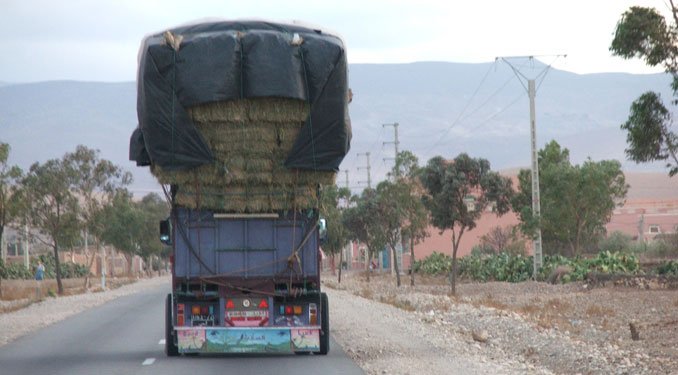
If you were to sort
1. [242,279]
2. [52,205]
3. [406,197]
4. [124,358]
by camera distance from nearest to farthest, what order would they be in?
[242,279], [124,358], [406,197], [52,205]

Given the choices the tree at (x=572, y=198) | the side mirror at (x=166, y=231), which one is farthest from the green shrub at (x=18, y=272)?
the side mirror at (x=166, y=231)

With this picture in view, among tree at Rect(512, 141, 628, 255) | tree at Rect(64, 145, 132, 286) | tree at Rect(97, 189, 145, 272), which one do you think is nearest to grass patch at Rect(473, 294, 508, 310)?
tree at Rect(512, 141, 628, 255)

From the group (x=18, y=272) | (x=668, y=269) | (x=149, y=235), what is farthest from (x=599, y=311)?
(x=149, y=235)

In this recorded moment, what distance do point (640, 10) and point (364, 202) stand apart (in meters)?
47.1

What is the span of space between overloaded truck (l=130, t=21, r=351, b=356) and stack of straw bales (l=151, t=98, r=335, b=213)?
0.05ft

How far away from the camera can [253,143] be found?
20.0 metres

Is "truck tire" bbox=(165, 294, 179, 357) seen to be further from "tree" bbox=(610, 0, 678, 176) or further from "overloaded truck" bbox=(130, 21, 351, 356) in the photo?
"tree" bbox=(610, 0, 678, 176)

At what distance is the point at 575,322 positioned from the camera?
105ft

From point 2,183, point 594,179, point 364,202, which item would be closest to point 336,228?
point 364,202

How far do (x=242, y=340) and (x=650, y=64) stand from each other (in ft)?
38.1

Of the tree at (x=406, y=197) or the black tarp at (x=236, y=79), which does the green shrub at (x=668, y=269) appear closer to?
the tree at (x=406, y=197)

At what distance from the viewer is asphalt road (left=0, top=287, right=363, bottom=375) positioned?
19.6 metres

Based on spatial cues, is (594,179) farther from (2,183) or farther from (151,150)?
(151,150)

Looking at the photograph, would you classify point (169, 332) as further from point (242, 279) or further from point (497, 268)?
point (497, 268)
